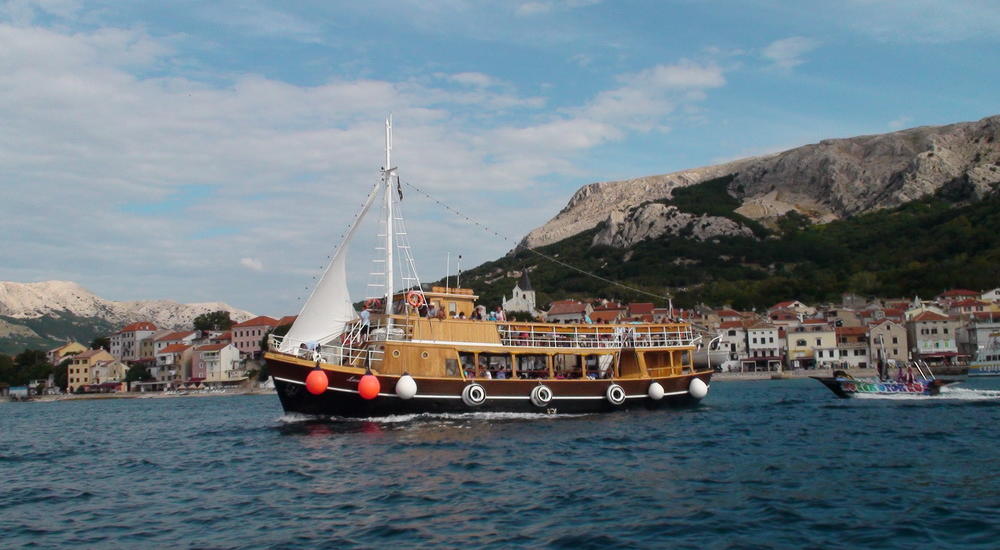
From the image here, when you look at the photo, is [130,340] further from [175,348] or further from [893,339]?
[893,339]

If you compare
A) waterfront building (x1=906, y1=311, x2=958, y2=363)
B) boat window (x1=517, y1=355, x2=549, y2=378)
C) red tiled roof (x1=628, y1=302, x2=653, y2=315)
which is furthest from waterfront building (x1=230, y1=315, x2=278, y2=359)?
boat window (x1=517, y1=355, x2=549, y2=378)

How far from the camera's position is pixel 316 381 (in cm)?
2583

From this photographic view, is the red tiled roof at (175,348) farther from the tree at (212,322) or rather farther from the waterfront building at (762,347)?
the waterfront building at (762,347)

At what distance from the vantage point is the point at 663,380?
1265 inches

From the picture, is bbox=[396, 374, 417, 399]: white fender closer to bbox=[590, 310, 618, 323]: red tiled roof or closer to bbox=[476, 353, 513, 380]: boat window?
bbox=[476, 353, 513, 380]: boat window

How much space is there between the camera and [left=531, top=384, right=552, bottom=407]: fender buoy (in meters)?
28.9

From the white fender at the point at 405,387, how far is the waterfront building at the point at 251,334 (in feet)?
268

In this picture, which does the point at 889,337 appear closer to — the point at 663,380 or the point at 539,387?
the point at 663,380

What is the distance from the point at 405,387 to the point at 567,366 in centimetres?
869

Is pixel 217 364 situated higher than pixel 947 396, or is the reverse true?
pixel 217 364

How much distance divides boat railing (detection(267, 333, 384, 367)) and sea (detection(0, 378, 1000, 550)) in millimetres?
2193

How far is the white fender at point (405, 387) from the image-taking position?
2641 centimetres

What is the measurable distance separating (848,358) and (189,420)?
2583 inches

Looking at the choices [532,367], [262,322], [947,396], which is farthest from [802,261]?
[532,367]
